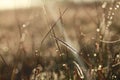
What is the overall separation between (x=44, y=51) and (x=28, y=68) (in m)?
0.31

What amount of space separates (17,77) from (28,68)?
0.83ft

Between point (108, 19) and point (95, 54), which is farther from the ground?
point (108, 19)

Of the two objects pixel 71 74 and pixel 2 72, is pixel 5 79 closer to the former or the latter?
pixel 2 72

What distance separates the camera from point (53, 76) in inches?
91.7

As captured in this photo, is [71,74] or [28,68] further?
[28,68]

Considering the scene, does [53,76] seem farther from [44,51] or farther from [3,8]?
[3,8]

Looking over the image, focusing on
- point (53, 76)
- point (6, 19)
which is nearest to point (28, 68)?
point (53, 76)

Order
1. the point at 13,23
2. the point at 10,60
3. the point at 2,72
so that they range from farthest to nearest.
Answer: the point at 13,23 < the point at 10,60 < the point at 2,72

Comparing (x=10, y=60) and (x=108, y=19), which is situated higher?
(x=108, y=19)

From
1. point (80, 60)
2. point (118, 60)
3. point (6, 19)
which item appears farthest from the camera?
point (6, 19)

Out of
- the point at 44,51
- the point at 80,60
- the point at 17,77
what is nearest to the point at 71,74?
the point at 80,60

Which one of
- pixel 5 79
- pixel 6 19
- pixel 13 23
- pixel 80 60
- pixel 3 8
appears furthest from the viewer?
pixel 3 8

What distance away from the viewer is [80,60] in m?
2.29

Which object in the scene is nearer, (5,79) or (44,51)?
(5,79)
